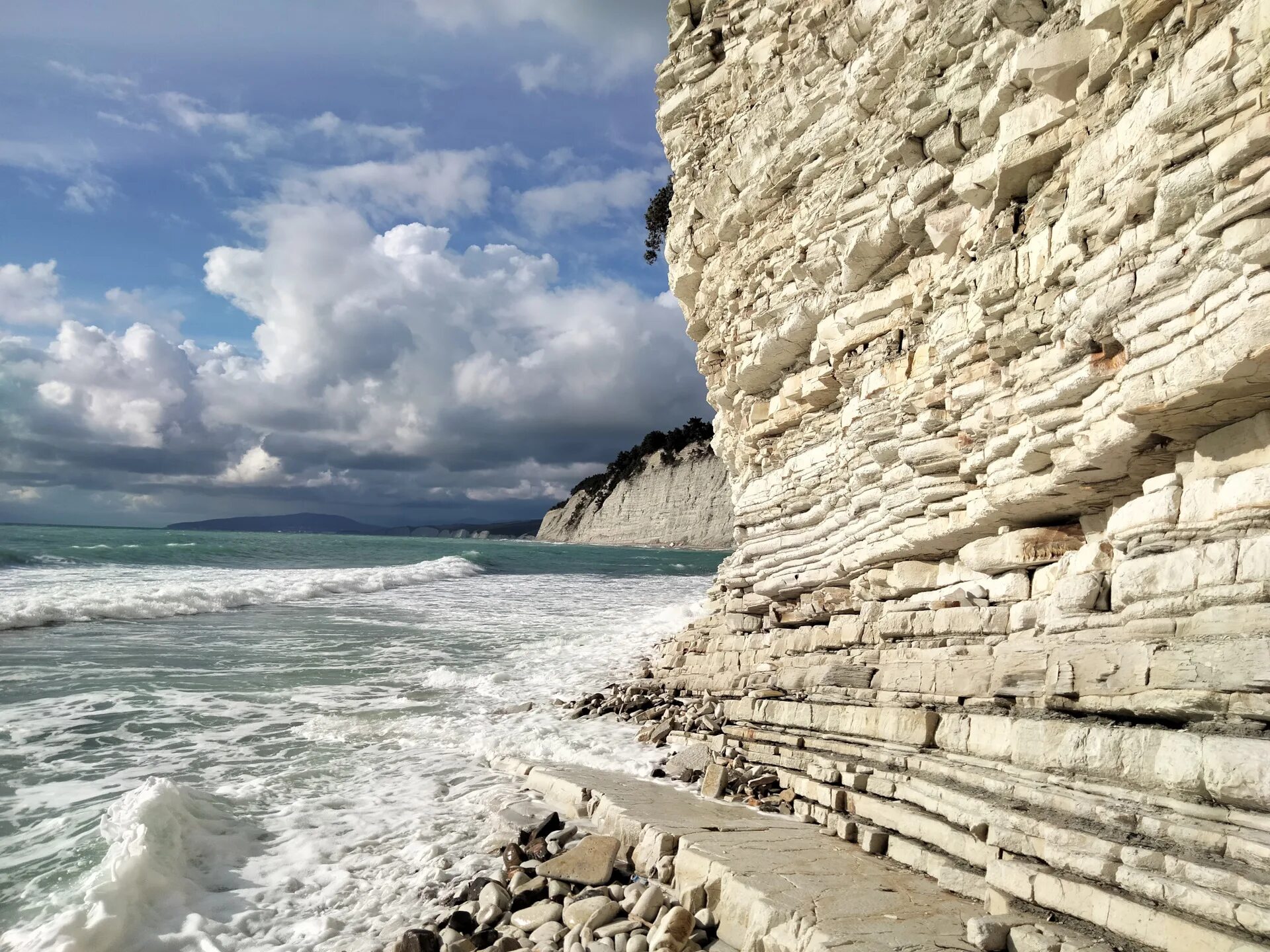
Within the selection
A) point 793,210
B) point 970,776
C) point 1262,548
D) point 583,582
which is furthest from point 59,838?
point 583,582

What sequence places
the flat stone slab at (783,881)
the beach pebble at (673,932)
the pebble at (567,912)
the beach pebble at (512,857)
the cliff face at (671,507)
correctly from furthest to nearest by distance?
the cliff face at (671,507)
the beach pebble at (512,857)
the pebble at (567,912)
the beach pebble at (673,932)
the flat stone slab at (783,881)

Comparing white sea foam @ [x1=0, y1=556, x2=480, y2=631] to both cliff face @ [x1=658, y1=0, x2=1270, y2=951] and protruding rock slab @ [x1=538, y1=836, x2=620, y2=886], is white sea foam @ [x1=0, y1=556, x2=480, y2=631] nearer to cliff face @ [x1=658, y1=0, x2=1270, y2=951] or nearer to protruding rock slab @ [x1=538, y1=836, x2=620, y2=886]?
cliff face @ [x1=658, y1=0, x2=1270, y2=951]

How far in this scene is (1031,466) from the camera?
6.34 m

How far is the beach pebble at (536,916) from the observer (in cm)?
480

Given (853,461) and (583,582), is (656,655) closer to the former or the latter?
(853,461)

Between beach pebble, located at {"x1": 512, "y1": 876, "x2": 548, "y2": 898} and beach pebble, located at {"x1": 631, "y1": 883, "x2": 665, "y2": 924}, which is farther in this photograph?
beach pebble, located at {"x1": 512, "y1": 876, "x2": 548, "y2": 898}

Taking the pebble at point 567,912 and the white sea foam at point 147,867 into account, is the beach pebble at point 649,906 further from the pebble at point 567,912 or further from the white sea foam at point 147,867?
the white sea foam at point 147,867

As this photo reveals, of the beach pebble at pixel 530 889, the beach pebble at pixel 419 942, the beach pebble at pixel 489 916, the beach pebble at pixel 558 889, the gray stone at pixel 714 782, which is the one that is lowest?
the beach pebble at pixel 419 942

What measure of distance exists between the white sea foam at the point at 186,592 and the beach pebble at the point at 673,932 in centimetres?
2003

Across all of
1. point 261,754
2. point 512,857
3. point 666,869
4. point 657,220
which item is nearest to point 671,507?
point 657,220

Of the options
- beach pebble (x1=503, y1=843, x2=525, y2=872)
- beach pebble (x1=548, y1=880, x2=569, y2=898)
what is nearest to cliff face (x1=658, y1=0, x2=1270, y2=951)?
beach pebble (x1=548, y1=880, x2=569, y2=898)

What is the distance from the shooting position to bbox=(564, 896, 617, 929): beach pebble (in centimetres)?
470

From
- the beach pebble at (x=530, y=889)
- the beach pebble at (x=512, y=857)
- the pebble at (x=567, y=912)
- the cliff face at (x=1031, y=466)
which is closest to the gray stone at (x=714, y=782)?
the cliff face at (x=1031, y=466)

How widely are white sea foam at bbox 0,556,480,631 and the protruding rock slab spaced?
18.8 meters
